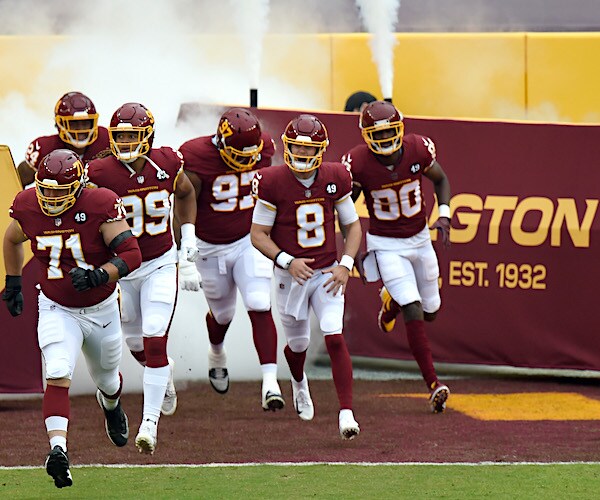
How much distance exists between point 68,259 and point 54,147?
67.0 inches

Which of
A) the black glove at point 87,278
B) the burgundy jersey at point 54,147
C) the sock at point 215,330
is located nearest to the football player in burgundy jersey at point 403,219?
the sock at point 215,330

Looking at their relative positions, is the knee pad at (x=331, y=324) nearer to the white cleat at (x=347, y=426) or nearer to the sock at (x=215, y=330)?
the white cleat at (x=347, y=426)

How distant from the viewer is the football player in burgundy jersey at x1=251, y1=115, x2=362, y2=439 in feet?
23.3

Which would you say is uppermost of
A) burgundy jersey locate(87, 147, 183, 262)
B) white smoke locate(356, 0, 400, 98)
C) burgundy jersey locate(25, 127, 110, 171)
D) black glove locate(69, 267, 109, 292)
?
white smoke locate(356, 0, 400, 98)

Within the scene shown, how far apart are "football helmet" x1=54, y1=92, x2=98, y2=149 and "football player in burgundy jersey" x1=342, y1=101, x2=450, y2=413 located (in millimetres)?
1455

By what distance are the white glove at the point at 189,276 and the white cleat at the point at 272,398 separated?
68cm

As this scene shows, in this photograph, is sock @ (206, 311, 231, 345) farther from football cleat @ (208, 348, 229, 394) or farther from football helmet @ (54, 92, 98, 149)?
football helmet @ (54, 92, 98, 149)

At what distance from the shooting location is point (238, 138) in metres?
7.67

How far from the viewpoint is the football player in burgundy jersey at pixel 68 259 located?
19.9 feet

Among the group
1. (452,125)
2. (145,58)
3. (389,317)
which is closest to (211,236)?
(389,317)

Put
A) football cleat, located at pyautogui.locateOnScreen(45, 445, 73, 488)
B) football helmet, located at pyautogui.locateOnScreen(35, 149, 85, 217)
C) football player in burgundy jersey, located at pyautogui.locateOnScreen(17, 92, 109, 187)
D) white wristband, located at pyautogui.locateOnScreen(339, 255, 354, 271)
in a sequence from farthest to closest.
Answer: football player in burgundy jersey, located at pyautogui.locateOnScreen(17, 92, 109, 187) < white wristband, located at pyautogui.locateOnScreen(339, 255, 354, 271) < football helmet, located at pyautogui.locateOnScreen(35, 149, 85, 217) < football cleat, located at pyautogui.locateOnScreen(45, 445, 73, 488)

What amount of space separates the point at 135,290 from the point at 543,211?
307 cm

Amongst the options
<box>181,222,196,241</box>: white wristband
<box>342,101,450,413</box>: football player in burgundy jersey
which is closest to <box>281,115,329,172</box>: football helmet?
<box>181,222,196,241</box>: white wristband

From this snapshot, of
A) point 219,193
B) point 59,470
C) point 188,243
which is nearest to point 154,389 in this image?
point 188,243
